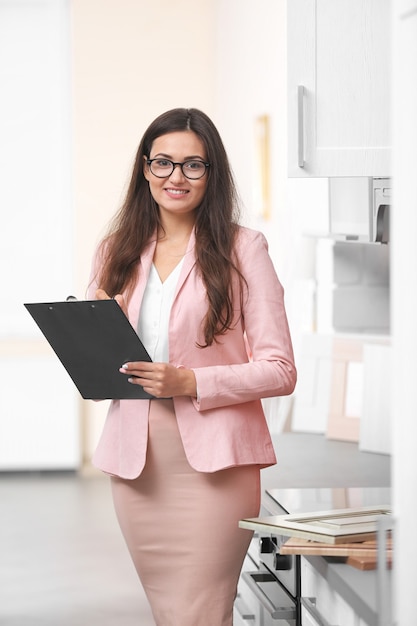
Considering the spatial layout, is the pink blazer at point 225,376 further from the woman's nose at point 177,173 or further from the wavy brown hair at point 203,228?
the woman's nose at point 177,173

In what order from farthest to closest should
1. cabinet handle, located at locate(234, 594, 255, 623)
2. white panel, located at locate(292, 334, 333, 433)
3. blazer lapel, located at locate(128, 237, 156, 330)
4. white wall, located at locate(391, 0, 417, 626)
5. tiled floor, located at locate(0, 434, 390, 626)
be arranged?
1. white panel, located at locate(292, 334, 333, 433)
2. tiled floor, located at locate(0, 434, 390, 626)
3. cabinet handle, located at locate(234, 594, 255, 623)
4. blazer lapel, located at locate(128, 237, 156, 330)
5. white wall, located at locate(391, 0, 417, 626)

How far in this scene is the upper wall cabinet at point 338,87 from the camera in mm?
1921

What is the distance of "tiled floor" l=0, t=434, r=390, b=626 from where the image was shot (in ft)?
9.21

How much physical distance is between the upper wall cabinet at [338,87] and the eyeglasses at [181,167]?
0.18 meters

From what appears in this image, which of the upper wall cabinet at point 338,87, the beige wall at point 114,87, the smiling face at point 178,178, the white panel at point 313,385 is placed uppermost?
the beige wall at point 114,87

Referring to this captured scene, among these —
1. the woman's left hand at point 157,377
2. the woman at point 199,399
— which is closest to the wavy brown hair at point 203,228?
the woman at point 199,399

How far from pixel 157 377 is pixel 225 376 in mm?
143

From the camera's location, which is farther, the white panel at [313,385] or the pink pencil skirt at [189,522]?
the white panel at [313,385]

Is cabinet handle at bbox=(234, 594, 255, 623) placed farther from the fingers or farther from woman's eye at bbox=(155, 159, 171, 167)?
woman's eye at bbox=(155, 159, 171, 167)

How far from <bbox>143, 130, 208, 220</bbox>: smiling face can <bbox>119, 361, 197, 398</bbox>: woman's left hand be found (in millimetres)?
337

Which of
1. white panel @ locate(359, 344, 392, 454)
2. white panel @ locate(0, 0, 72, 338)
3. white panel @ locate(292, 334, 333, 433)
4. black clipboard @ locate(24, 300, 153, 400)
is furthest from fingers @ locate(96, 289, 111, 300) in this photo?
white panel @ locate(0, 0, 72, 338)

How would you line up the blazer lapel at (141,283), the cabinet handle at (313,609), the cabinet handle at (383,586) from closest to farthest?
the cabinet handle at (383,586), the cabinet handle at (313,609), the blazer lapel at (141,283)

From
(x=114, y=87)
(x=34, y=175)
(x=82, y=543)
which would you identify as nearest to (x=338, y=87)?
(x=82, y=543)

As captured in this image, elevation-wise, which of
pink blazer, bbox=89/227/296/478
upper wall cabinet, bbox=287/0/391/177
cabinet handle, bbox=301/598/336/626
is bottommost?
cabinet handle, bbox=301/598/336/626
